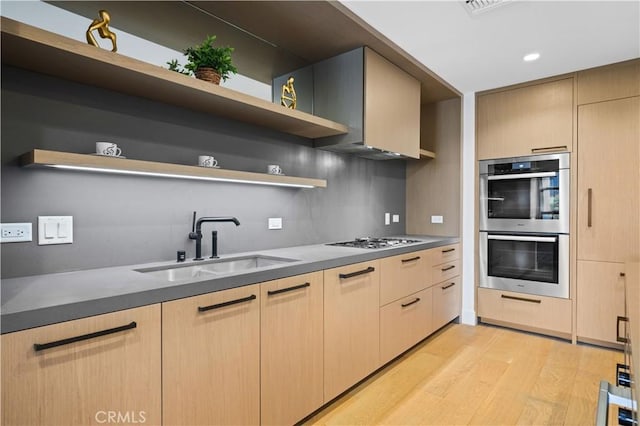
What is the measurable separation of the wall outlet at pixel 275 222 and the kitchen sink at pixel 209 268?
0.32 meters

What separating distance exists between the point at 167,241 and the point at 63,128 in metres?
0.69

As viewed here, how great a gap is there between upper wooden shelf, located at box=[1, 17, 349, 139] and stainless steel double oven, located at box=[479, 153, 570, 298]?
223 cm

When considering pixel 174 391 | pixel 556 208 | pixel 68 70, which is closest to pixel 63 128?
pixel 68 70

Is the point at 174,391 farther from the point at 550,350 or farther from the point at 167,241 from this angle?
the point at 550,350

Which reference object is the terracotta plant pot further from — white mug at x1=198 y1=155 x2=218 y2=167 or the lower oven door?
the lower oven door

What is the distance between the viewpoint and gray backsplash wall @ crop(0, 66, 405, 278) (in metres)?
1.40

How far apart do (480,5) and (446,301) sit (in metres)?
2.44

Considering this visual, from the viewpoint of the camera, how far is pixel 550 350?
2898mm

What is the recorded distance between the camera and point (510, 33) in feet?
7.74

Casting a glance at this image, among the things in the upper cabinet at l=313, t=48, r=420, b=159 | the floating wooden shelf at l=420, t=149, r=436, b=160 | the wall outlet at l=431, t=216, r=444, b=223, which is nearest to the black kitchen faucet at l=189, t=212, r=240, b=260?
the upper cabinet at l=313, t=48, r=420, b=159

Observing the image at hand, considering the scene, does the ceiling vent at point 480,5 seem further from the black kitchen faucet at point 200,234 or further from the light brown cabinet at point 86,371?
the light brown cabinet at point 86,371

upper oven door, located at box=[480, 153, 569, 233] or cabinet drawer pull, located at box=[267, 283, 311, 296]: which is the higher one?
upper oven door, located at box=[480, 153, 569, 233]

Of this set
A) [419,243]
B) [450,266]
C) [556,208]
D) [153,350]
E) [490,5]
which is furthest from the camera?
[450,266]

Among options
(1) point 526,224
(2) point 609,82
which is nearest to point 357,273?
(1) point 526,224
